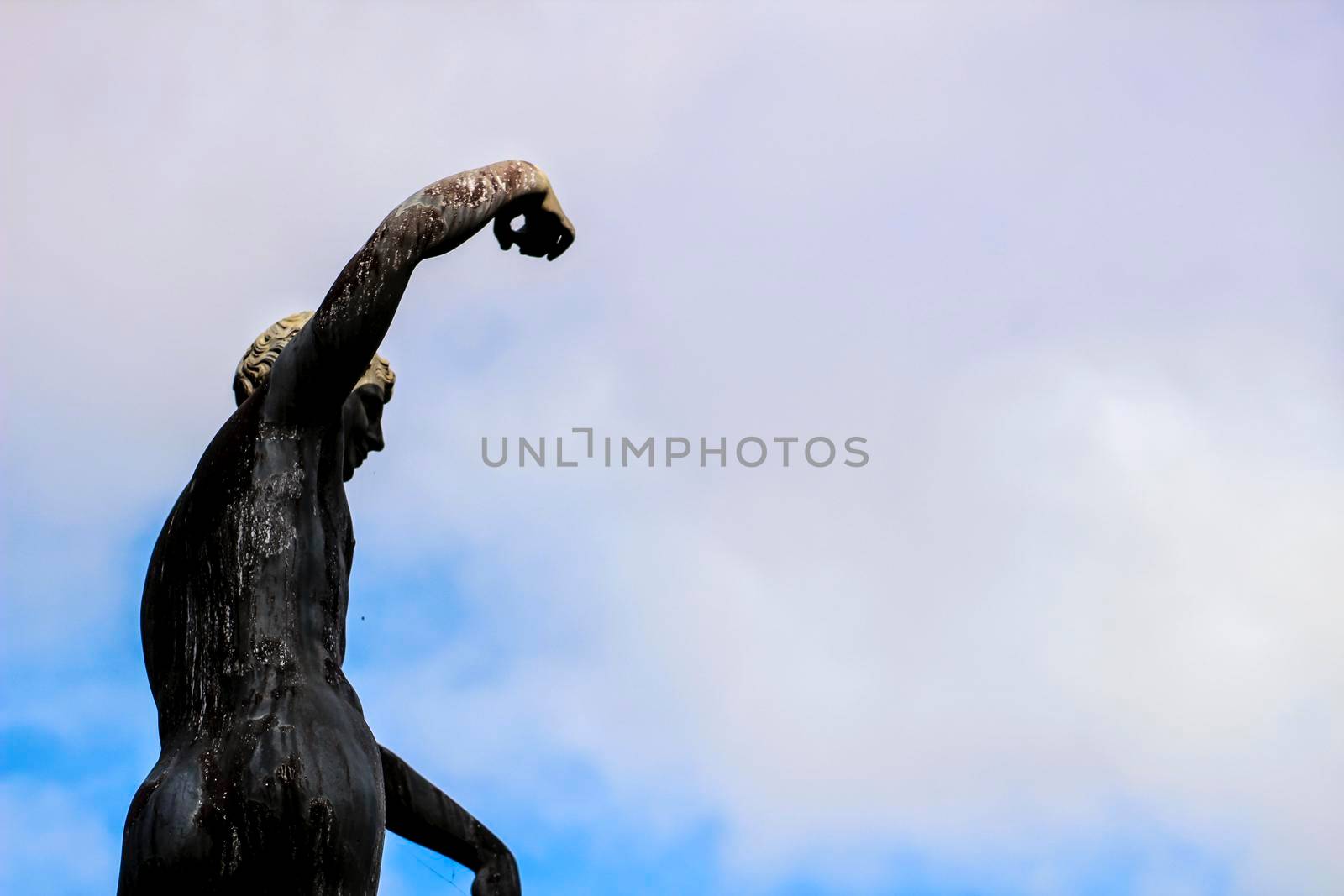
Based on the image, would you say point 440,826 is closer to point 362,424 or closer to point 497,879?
point 497,879

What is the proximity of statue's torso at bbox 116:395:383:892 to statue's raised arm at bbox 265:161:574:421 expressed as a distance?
154 mm

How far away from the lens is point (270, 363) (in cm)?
855

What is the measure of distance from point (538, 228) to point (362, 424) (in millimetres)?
983

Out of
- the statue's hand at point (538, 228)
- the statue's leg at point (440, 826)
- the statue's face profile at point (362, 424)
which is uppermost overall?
the statue's hand at point (538, 228)

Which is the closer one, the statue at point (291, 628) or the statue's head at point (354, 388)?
the statue at point (291, 628)

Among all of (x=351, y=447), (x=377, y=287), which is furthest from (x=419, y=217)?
(x=351, y=447)

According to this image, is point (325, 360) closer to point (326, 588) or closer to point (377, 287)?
point (377, 287)

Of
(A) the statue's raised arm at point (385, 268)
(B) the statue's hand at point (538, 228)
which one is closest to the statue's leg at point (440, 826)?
(A) the statue's raised arm at point (385, 268)

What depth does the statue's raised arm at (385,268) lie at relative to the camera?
7855 mm

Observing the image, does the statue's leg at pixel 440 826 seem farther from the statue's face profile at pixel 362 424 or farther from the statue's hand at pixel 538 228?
the statue's hand at pixel 538 228

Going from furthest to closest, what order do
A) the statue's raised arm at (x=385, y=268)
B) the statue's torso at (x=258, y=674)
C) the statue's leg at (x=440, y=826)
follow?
1. the statue's leg at (x=440, y=826)
2. the statue's raised arm at (x=385, y=268)
3. the statue's torso at (x=258, y=674)

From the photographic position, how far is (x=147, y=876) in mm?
7367

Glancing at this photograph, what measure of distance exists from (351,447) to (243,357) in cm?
62

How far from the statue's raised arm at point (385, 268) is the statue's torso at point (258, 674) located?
154 millimetres
